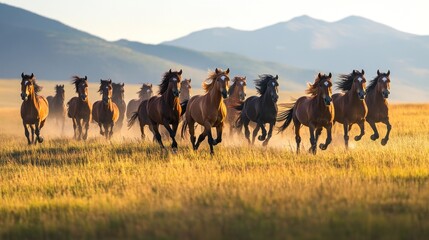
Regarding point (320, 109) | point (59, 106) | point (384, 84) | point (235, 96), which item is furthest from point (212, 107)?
point (59, 106)

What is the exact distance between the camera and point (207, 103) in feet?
60.3

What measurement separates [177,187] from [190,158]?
5613mm

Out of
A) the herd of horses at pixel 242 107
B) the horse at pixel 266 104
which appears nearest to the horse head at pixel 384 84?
the herd of horses at pixel 242 107

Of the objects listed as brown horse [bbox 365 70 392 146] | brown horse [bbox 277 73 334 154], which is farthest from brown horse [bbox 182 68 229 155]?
brown horse [bbox 365 70 392 146]

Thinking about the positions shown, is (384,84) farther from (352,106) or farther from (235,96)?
(235,96)

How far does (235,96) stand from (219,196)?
47.7ft

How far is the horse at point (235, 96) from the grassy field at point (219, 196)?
625 centimetres

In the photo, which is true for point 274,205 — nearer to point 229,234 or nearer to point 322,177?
point 229,234

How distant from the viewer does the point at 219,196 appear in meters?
11.0

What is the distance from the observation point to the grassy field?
8773 millimetres

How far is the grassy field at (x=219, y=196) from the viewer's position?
8.77 metres

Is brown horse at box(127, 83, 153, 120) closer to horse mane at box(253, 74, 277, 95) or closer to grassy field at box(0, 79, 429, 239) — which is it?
horse mane at box(253, 74, 277, 95)

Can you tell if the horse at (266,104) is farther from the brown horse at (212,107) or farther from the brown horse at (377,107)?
the brown horse at (212,107)

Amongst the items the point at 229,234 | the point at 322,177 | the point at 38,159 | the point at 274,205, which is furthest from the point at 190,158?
the point at 229,234
